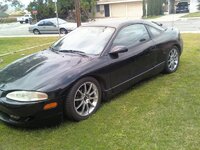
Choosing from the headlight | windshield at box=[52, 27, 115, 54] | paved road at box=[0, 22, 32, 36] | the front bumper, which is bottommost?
paved road at box=[0, 22, 32, 36]

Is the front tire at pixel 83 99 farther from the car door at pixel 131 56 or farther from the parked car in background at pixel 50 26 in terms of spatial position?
the parked car in background at pixel 50 26

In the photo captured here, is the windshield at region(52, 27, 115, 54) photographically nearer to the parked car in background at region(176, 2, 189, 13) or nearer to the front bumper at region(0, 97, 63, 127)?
the front bumper at region(0, 97, 63, 127)

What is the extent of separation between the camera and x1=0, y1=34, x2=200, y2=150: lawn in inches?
143

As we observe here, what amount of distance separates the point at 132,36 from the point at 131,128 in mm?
2058

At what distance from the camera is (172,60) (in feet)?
21.2

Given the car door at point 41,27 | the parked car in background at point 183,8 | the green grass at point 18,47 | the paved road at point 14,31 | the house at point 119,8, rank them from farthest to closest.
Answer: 1. the house at point 119,8
2. the parked car in background at point 183,8
3. the paved road at point 14,31
4. the car door at point 41,27
5. the green grass at point 18,47

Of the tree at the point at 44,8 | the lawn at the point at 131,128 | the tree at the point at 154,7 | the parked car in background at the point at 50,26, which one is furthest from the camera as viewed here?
the tree at the point at 44,8

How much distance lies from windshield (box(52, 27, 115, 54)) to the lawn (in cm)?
97

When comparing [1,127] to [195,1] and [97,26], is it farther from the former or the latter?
[195,1]

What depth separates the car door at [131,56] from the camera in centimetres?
493

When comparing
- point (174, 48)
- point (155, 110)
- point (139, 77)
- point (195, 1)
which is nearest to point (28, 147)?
point (155, 110)

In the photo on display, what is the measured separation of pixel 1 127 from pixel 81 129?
48.6 inches

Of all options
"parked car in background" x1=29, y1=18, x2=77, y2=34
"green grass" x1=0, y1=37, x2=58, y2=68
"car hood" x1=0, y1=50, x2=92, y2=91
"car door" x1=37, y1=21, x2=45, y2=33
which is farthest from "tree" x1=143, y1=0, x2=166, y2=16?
"car hood" x1=0, y1=50, x2=92, y2=91

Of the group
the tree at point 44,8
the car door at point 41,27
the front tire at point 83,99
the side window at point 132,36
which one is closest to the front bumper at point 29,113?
the front tire at point 83,99
